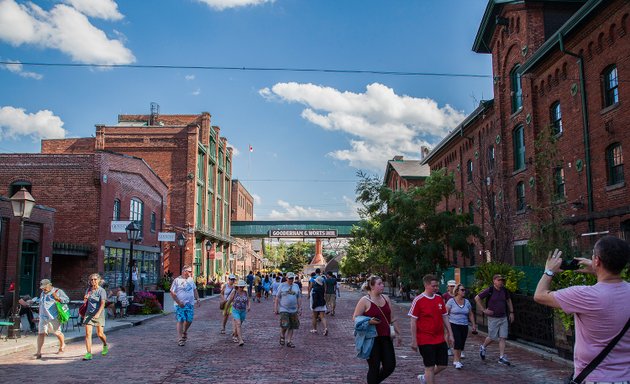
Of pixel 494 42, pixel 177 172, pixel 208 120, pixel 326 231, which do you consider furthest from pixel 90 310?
pixel 326 231

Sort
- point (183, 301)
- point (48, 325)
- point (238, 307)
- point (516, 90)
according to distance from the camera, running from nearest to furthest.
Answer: point (48, 325) < point (183, 301) < point (238, 307) < point (516, 90)

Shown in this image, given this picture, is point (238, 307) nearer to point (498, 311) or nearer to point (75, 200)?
point (498, 311)

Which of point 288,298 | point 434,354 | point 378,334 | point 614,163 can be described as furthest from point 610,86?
point 378,334

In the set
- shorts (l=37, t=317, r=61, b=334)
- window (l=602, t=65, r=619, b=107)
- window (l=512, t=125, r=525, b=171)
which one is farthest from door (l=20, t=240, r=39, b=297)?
window (l=602, t=65, r=619, b=107)

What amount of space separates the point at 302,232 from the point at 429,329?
5975 centimetres

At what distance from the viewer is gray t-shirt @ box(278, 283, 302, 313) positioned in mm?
13414

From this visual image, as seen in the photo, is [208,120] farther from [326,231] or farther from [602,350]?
[602,350]

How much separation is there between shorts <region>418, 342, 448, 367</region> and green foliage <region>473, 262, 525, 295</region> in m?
7.69

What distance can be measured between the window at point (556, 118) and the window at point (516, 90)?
10.5ft

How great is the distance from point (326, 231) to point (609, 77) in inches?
1926

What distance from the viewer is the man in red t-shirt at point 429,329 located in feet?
25.6

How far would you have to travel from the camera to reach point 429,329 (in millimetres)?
7832

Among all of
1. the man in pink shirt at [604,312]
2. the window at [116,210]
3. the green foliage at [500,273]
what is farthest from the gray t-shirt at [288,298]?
the window at [116,210]

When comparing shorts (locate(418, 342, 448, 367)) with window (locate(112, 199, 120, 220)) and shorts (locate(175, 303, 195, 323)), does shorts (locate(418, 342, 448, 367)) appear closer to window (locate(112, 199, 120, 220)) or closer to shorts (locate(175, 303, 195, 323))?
shorts (locate(175, 303, 195, 323))
